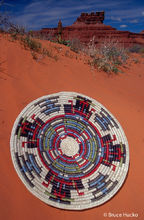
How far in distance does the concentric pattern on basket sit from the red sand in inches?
6.8

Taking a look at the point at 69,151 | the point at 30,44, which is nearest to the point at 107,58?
the point at 30,44

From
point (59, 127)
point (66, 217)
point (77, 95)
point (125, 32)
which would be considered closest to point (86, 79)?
point (77, 95)

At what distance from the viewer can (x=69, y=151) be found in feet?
12.0

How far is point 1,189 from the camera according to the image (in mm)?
2705

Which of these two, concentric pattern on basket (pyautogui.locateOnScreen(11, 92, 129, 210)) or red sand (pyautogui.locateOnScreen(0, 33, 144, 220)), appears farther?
concentric pattern on basket (pyautogui.locateOnScreen(11, 92, 129, 210))

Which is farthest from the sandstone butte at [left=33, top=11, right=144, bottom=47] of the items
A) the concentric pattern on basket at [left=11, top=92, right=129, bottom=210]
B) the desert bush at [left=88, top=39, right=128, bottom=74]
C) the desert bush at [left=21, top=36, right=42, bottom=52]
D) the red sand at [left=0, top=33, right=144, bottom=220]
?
the concentric pattern on basket at [left=11, top=92, right=129, bottom=210]

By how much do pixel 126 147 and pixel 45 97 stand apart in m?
2.47

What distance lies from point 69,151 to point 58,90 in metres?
1.91

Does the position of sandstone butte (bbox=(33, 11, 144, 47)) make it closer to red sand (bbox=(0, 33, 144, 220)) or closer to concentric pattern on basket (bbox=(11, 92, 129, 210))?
red sand (bbox=(0, 33, 144, 220))

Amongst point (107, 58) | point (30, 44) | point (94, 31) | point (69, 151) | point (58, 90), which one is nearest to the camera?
point (69, 151)

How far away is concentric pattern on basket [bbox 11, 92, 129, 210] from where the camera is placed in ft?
9.76

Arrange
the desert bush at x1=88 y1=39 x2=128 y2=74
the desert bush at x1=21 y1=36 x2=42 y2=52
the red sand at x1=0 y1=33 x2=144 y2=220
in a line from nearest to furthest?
the red sand at x1=0 y1=33 x2=144 y2=220, the desert bush at x1=21 y1=36 x2=42 y2=52, the desert bush at x1=88 y1=39 x2=128 y2=74

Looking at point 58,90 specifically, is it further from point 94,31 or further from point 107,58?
point 94,31

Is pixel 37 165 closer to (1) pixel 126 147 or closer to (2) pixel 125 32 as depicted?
(1) pixel 126 147
